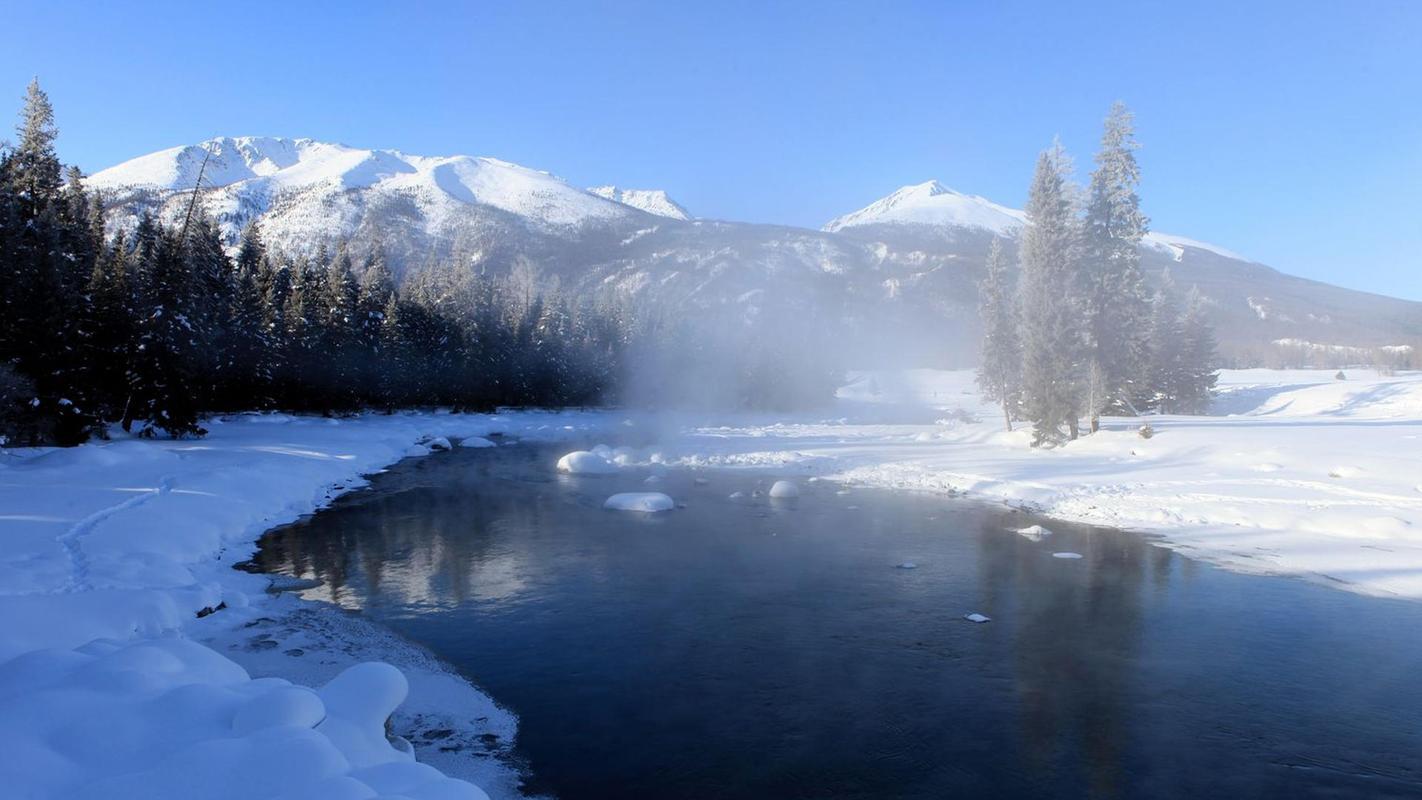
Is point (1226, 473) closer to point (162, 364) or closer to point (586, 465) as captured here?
point (586, 465)

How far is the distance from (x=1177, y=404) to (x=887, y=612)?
49406 millimetres

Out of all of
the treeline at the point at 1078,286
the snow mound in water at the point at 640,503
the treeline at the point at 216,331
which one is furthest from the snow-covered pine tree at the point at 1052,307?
the treeline at the point at 216,331

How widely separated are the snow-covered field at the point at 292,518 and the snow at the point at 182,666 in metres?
0.03

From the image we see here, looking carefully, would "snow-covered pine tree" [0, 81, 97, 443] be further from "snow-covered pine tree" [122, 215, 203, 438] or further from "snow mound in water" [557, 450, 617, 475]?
"snow mound in water" [557, 450, 617, 475]

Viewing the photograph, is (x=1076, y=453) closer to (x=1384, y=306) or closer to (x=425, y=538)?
(x=425, y=538)

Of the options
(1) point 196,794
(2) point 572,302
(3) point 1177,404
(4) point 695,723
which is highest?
(2) point 572,302

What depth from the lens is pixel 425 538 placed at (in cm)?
2061

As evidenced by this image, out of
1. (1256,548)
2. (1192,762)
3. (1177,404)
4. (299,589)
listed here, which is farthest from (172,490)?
(1177,404)

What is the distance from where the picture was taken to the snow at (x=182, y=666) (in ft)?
19.1

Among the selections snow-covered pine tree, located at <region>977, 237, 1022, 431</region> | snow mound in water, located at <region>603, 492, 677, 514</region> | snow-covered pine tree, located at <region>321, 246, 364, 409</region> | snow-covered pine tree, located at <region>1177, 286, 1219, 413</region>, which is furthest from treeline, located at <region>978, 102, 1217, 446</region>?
snow-covered pine tree, located at <region>321, 246, 364, 409</region>

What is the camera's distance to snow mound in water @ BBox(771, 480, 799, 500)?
94.5 feet

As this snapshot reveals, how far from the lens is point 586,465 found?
36.2 m

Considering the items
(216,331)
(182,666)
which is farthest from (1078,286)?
(216,331)

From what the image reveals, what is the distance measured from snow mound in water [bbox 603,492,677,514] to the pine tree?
22.8 metres
